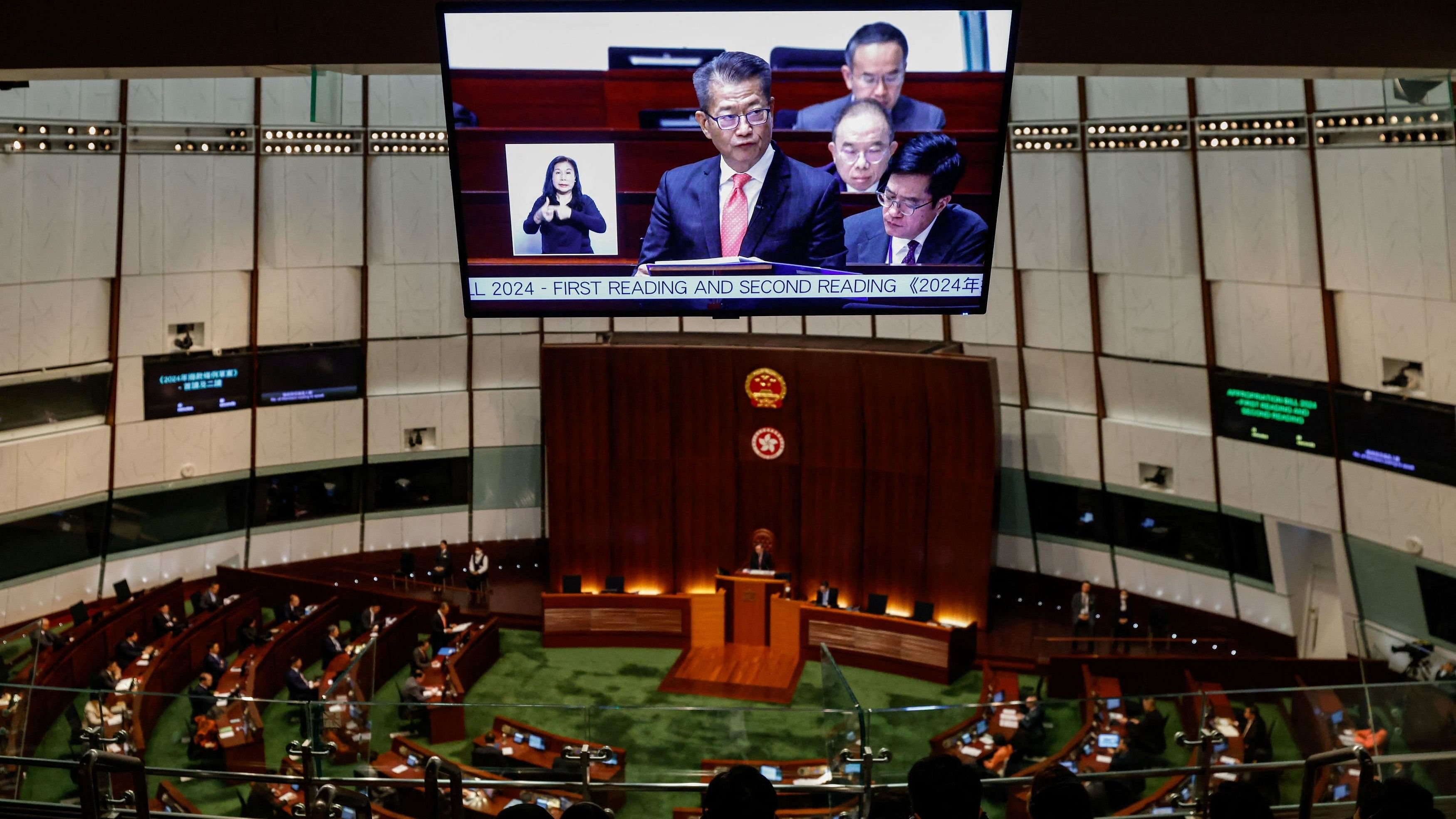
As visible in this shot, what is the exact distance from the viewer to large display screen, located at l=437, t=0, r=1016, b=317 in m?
4.83

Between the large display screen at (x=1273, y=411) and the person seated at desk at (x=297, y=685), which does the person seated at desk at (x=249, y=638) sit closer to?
the person seated at desk at (x=297, y=685)

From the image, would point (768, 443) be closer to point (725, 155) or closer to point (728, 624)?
point (728, 624)

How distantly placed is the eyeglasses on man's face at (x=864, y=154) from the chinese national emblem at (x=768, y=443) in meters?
7.86

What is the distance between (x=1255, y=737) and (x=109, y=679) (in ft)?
29.9

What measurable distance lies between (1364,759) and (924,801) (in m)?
1.52

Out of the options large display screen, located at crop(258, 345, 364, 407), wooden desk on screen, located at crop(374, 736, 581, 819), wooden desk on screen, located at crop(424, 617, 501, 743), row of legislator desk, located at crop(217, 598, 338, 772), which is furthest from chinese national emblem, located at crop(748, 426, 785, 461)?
wooden desk on screen, located at crop(374, 736, 581, 819)

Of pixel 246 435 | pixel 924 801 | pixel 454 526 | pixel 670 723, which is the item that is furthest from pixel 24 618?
pixel 924 801

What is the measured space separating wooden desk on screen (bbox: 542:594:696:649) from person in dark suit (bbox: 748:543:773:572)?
31.0 inches

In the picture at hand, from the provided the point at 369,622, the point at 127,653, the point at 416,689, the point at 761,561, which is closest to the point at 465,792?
the point at 416,689

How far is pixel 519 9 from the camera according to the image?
15.0 feet

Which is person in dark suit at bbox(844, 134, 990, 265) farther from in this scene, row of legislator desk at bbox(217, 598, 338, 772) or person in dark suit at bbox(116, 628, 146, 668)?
person in dark suit at bbox(116, 628, 146, 668)

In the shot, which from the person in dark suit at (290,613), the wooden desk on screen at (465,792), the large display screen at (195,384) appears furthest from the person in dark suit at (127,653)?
the wooden desk on screen at (465,792)

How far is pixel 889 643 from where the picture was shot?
12039mm

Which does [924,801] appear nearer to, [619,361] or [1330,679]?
[1330,679]
